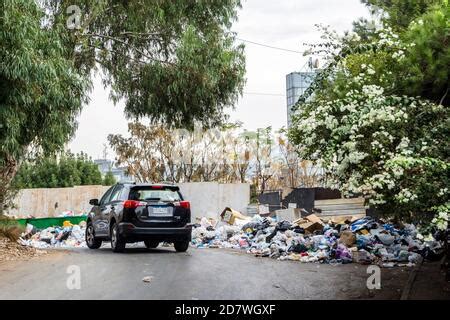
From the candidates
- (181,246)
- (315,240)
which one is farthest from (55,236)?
(315,240)

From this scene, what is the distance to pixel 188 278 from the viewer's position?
10180 mm

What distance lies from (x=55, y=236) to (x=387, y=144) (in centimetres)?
1583

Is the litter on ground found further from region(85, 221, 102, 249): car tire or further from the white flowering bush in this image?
the white flowering bush

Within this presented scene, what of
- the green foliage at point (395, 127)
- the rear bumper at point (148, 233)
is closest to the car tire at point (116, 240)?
the rear bumper at point (148, 233)

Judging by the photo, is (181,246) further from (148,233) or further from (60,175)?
(60,175)

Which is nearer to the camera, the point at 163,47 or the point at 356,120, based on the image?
the point at 356,120

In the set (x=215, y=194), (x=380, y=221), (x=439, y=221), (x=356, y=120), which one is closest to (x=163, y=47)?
(x=215, y=194)

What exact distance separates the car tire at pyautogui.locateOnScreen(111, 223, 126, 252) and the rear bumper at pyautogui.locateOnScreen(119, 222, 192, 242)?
247mm

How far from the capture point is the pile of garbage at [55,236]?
19812mm

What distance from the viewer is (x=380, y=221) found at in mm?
16094

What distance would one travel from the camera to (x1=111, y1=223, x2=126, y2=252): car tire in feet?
47.2

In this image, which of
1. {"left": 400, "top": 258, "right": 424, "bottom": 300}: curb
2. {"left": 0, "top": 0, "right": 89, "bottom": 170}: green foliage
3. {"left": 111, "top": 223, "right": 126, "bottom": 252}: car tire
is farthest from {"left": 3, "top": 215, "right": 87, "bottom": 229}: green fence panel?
{"left": 400, "top": 258, "right": 424, "bottom": 300}: curb

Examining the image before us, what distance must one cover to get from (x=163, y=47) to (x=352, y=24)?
795cm
